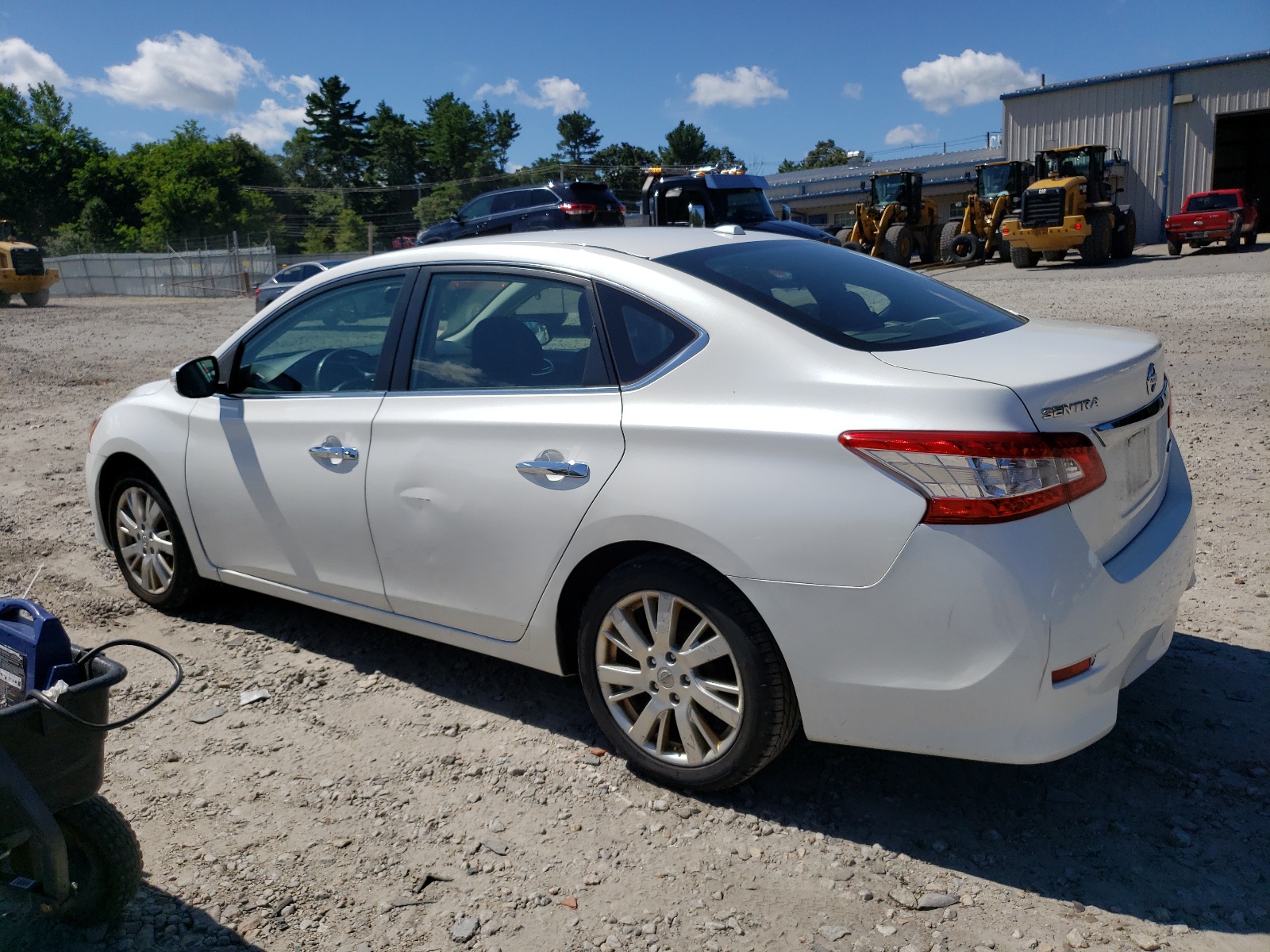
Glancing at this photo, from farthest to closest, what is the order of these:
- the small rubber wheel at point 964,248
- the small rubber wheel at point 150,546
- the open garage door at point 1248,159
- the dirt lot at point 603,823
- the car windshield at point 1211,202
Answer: the open garage door at point 1248,159, the car windshield at point 1211,202, the small rubber wheel at point 964,248, the small rubber wheel at point 150,546, the dirt lot at point 603,823

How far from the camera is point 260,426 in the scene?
4.02 meters

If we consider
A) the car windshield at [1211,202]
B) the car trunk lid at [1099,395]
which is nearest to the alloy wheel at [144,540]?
the car trunk lid at [1099,395]

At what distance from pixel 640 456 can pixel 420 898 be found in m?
1.34

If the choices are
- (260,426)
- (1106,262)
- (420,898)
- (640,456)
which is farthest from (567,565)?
(1106,262)

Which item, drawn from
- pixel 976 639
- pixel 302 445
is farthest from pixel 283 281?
pixel 976 639

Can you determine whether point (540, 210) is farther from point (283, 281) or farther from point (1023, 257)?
point (1023, 257)

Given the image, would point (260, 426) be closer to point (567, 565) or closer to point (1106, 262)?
point (567, 565)

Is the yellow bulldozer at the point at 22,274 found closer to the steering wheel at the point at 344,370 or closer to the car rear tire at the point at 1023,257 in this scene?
the car rear tire at the point at 1023,257

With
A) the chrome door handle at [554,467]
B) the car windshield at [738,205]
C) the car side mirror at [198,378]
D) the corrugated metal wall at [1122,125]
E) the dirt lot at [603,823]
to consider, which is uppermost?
the corrugated metal wall at [1122,125]

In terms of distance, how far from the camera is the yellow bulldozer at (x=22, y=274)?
2947 cm

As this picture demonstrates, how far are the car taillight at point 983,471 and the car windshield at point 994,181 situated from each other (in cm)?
2941

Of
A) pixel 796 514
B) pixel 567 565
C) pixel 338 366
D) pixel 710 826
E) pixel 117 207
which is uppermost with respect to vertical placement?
pixel 117 207

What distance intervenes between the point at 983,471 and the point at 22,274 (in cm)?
3367

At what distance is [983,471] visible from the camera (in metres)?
2.42
